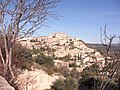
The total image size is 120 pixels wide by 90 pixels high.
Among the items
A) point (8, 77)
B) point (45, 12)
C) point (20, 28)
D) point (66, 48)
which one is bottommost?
point (66, 48)

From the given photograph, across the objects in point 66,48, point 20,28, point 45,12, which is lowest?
point 66,48

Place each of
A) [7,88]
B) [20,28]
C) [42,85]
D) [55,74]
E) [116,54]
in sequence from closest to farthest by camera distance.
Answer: [7,88] → [20,28] → [116,54] → [42,85] → [55,74]

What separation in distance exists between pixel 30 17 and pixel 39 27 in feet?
0.71

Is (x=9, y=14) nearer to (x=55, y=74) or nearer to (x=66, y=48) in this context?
(x=55, y=74)

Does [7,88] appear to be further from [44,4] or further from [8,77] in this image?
[44,4]

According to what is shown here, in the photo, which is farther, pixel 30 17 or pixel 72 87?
pixel 72 87

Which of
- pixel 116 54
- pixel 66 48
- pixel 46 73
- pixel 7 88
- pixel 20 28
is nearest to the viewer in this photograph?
pixel 7 88

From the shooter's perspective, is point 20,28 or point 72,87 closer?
point 20,28

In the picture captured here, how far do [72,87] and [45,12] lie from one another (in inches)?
509

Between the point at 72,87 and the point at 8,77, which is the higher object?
the point at 8,77

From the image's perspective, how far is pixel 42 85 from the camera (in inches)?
575

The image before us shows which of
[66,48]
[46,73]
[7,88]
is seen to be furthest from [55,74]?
[66,48]

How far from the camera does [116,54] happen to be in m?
4.15

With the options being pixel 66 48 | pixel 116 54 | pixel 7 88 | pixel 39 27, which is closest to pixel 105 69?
pixel 116 54
